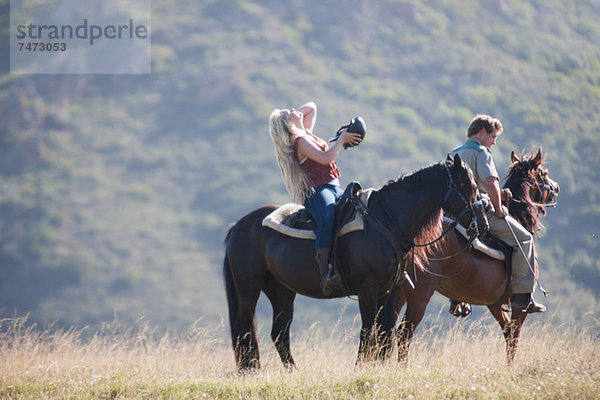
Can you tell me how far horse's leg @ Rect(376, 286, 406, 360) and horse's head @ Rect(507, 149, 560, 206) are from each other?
2.22 m

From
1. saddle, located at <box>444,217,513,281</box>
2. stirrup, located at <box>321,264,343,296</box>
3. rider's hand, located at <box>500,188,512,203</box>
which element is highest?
rider's hand, located at <box>500,188,512,203</box>

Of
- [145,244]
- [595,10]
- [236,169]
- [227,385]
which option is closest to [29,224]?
[145,244]

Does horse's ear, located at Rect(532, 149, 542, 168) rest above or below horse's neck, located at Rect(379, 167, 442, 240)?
above

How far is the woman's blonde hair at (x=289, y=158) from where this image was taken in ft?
22.5

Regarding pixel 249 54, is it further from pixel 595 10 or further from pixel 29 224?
pixel 595 10

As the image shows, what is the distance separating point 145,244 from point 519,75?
34142 millimetres

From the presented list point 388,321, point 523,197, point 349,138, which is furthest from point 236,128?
point 388,321

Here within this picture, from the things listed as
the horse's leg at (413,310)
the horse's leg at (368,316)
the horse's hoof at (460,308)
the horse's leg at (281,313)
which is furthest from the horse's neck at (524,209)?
the horse's leg at (281,313)

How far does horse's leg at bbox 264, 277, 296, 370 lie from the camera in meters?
7.50

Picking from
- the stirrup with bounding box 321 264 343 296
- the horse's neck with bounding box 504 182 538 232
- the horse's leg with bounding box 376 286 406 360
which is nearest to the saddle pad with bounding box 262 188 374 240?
the stirrup with bounding box 321 264 343 296

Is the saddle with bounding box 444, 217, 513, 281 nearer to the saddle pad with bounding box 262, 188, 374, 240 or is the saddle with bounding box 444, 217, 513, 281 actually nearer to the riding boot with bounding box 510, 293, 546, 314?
the riding boot with bounding box 510, 293, 546, 314

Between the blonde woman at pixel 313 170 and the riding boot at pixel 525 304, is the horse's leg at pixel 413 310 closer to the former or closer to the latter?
the blonde woman at pixel 313 170

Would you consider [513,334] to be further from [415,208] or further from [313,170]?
[313,170]

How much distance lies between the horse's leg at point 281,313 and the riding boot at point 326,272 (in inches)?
47.3
